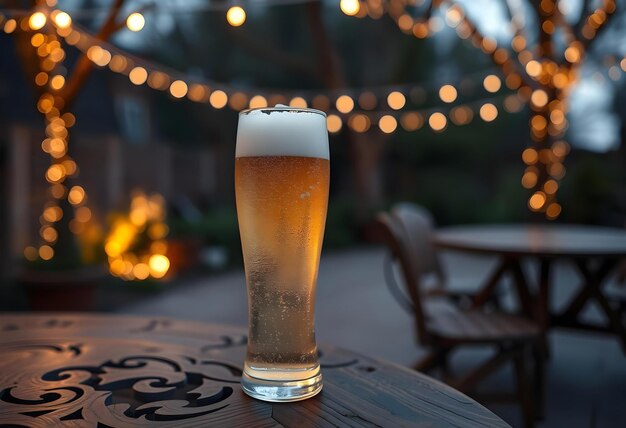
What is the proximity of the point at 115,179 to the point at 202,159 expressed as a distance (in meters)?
2.89

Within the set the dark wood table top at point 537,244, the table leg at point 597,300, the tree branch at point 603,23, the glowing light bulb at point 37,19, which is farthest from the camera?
the tree branch at point 603,23

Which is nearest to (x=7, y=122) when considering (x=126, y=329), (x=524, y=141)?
(x=126, y=329)

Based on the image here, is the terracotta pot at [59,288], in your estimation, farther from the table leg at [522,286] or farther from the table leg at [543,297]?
the table leg at [543,297]

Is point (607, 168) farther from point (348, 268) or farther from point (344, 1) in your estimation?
point (344, 1)

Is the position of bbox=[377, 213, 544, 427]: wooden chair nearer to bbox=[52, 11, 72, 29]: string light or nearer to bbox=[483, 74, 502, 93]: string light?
bbox=[52, 11, 72, 29]: string light

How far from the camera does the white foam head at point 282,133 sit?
2.36 ft

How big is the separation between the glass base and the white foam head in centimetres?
28

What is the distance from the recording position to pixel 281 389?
0.68 meters

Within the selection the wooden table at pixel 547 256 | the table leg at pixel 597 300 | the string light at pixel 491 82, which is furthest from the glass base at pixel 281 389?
the string light at pixel 491 82

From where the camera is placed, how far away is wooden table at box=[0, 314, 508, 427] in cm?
62

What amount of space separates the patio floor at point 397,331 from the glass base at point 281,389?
0.92 ft

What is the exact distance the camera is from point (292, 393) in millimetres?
672

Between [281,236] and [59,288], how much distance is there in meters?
3.44

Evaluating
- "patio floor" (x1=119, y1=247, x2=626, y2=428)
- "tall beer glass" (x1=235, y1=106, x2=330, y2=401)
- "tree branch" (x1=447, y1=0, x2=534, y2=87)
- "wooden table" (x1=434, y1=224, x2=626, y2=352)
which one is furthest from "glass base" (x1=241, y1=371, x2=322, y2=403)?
"tree branch" (x1=447, y1=0, x2=534, y2=87)
